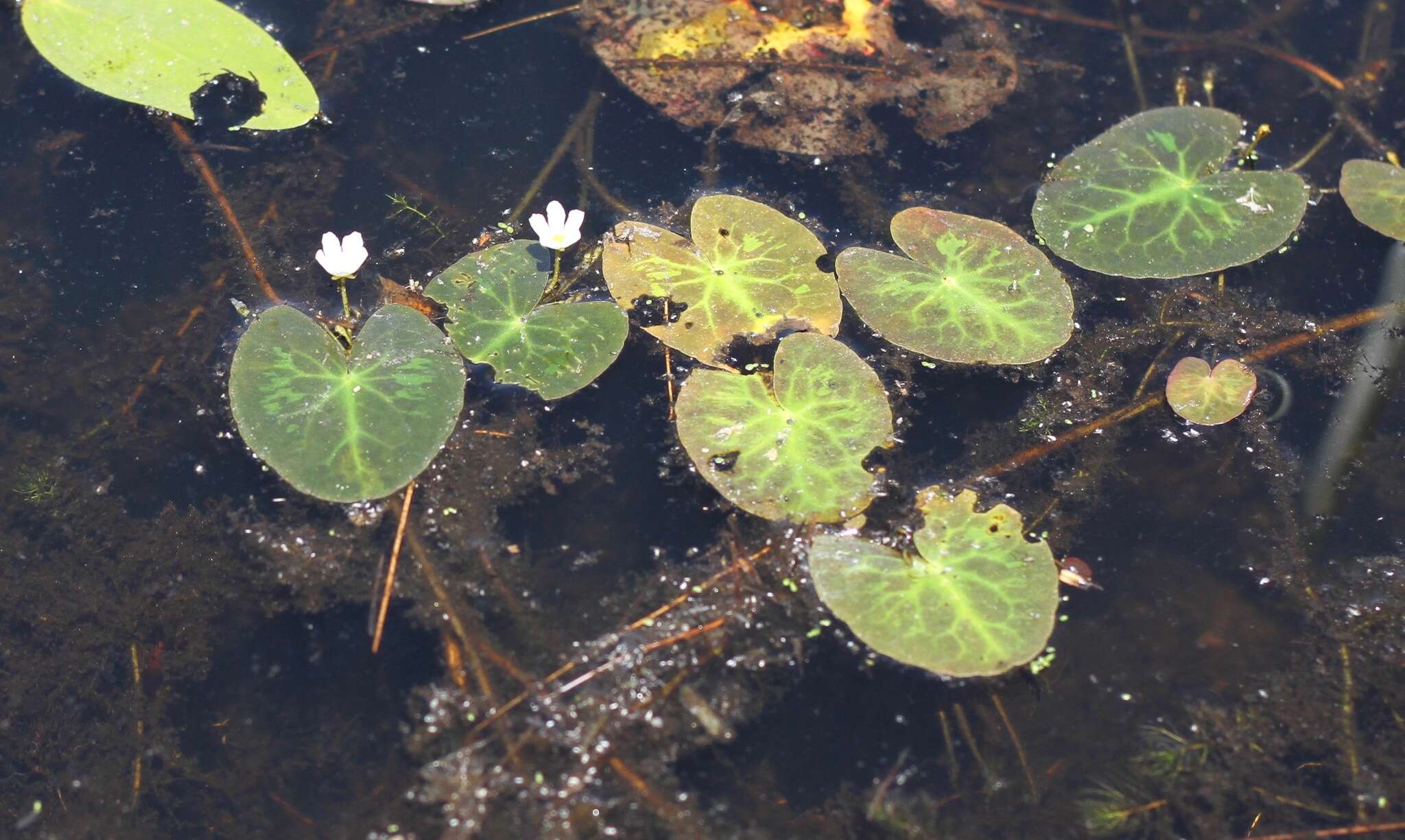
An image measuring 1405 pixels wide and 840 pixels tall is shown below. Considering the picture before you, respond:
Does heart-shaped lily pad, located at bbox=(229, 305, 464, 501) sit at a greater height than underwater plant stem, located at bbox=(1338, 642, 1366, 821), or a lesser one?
greater

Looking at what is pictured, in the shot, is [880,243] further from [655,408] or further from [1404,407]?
[1404,407]

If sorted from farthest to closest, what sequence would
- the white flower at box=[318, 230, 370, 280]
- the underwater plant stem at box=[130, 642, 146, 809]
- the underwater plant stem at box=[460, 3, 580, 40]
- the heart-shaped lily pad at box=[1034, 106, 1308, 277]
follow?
the underwater plant stem at box=[460, 3, 580, 40], the heart-shaped lily pad at box=[1034, 106, 1308, 277], the white flower at box=[318, 230, 370, 280], the underwater plant stem at box=[130, 642, 146, 809]

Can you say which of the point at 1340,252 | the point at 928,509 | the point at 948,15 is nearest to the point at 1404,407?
the point at 1340,252

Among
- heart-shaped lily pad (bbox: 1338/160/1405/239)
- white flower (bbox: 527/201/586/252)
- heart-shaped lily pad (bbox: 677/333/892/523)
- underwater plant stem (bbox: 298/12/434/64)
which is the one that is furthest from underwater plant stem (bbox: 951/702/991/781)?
underwater plant stem (bbox: 298/12/434/64)

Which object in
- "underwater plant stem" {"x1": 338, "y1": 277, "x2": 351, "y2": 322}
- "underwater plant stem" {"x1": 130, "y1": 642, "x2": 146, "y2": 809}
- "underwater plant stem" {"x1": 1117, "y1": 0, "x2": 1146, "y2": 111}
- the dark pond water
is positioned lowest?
"underwater plant stem" {"x1": 130, "y1": 642, "x2": 146, "y2": 809}

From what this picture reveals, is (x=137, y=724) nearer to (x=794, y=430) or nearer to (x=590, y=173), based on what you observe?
(x=794, y=430)

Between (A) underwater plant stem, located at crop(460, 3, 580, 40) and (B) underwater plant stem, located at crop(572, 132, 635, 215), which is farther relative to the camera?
(A) underwater plant stem, located at crop(460, 3, 580, 40)

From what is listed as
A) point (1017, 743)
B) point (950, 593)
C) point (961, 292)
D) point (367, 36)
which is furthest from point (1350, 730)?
point (367, 36)

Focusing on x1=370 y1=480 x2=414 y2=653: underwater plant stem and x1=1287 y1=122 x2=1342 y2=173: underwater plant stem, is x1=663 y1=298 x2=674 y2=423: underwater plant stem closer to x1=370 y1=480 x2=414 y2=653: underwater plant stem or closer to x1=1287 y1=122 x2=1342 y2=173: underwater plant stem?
x1=370 y1=480 x2=414 y2=653: underwater plant stem
